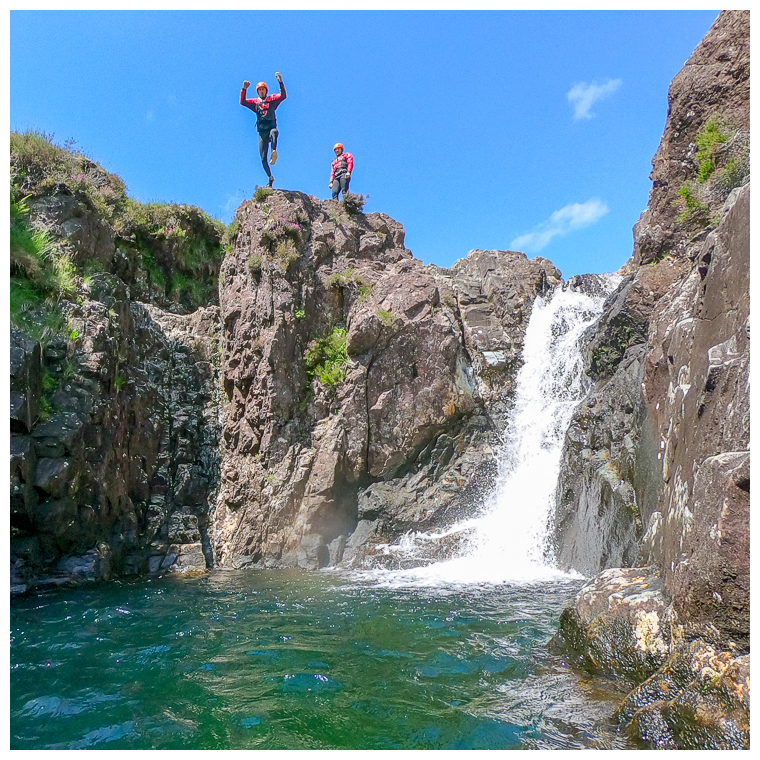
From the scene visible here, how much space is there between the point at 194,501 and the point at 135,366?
4.02m

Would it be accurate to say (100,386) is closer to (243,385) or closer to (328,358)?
(243,385)

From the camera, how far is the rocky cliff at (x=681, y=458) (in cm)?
391

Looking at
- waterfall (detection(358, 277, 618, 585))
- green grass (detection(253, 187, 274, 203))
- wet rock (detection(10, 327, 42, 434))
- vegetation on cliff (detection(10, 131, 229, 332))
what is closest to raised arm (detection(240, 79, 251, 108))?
green grass (detection(253, 187, 274, 203))

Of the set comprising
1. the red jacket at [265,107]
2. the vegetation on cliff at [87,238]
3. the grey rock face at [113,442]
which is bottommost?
the grey rock face at [113,442]

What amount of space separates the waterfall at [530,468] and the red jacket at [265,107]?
10.4m

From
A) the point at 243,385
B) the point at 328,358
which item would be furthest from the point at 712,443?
the point at 243,385

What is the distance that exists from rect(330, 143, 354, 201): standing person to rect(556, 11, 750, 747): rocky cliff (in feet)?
32.3

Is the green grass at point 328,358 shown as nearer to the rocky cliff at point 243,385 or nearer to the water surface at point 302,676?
the rocky cliff at point 243,385

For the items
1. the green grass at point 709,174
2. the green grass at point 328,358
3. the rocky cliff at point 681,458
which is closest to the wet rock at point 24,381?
the green grass at point 328,358

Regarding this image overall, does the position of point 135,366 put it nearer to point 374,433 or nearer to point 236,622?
point 374,433

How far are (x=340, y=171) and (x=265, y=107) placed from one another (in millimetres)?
3771

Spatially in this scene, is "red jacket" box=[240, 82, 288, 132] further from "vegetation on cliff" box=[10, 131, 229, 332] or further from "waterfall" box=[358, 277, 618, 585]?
"waterfall" box=[358, 277, 618, 585]

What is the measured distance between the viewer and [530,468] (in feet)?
44.4
